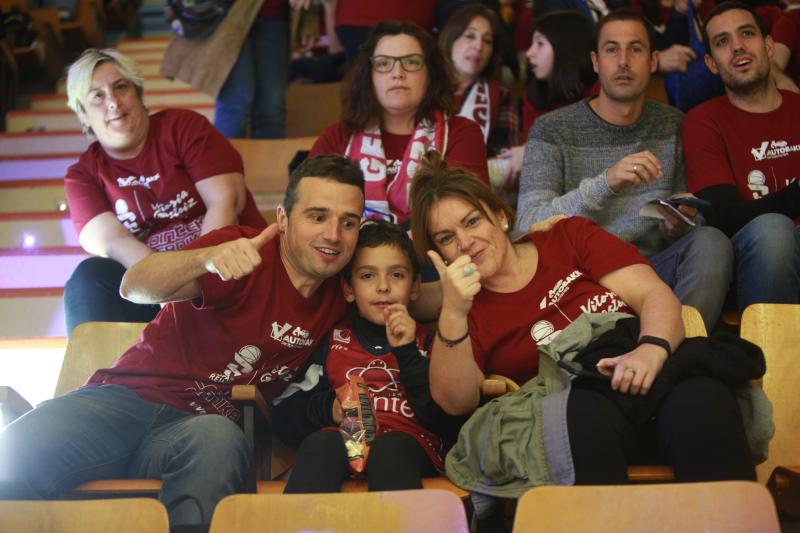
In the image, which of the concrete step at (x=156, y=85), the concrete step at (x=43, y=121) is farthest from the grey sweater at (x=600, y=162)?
the concrete step at (x=156, y=85)

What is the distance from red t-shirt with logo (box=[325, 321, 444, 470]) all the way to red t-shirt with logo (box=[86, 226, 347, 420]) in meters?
0.07

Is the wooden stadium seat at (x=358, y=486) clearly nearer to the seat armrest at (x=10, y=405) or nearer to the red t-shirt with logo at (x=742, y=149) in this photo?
the seat armrest at (x=10, y=405)

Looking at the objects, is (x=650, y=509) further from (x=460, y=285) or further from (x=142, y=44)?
(x=142, y=44)

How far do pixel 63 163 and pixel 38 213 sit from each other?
2.28ft

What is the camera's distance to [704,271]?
2.43 metres

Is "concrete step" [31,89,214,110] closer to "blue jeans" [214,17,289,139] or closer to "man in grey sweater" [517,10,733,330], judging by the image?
"blue jeans" [214,17,289,139]

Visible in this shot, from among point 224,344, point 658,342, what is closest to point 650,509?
point 658,342

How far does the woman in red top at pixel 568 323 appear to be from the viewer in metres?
1.73

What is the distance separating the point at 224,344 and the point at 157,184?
2.70 ft

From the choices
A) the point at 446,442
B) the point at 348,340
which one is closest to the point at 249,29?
the point at 348,340

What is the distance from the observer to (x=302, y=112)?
4.34 metres

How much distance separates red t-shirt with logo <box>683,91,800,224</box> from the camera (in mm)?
2719

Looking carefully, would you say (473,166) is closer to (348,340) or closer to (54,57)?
(348,340)

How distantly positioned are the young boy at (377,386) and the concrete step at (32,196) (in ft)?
8.34
